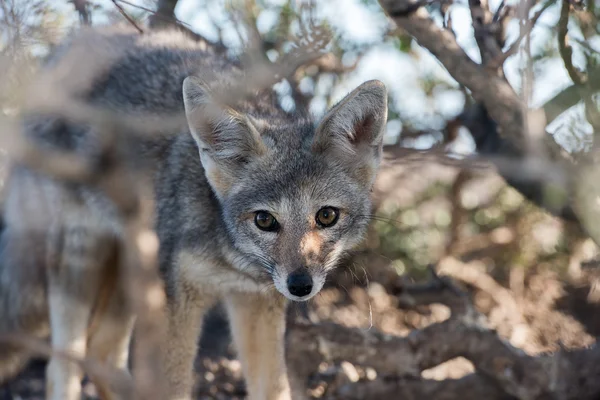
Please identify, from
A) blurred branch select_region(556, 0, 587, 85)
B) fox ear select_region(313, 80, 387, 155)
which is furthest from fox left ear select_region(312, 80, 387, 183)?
blurred branch select_region(556, 0, 587, 85)

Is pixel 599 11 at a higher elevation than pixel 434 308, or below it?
higher

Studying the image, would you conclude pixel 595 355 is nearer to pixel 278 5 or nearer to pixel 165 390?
pixel 165 390

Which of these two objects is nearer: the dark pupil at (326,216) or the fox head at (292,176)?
the fox head at (292,176)

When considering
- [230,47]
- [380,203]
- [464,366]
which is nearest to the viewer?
[230,47]

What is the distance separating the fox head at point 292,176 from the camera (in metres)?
3.59

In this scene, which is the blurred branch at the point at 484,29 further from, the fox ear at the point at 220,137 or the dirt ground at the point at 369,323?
the dirt ground at the point at 369,323

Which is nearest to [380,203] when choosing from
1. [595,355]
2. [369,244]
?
[369,244]

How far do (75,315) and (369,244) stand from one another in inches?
96.7

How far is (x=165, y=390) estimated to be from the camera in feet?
13.6

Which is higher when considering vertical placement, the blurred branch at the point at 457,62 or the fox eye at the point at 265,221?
the blurred branch at the point at 457,62

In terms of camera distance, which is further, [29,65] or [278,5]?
[278,5]

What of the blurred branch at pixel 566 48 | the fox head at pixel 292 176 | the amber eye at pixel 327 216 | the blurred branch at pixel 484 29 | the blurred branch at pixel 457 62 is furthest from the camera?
the blurred branch at pixel 457 62

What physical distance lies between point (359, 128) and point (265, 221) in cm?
63

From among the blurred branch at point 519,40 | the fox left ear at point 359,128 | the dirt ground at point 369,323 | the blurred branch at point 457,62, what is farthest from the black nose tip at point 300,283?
the dirt ground at point 369,323
